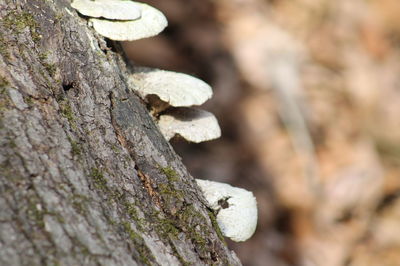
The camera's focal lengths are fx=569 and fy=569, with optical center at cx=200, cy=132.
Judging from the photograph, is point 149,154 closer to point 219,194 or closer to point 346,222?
point 219,194

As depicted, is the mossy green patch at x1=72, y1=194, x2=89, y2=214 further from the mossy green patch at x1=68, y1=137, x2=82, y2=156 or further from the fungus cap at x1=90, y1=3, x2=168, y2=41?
the fungus cap at x1=90, y1=3, x2=168, y2=41

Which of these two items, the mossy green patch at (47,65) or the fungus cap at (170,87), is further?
the fungus cap at (170,87)

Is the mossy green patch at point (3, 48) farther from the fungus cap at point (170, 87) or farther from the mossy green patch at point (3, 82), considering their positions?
the fungus cap at point (170, 87)

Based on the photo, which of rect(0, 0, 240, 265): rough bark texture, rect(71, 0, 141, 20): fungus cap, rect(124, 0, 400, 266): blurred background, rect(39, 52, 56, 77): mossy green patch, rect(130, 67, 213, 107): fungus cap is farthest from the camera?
rect(124, 0, 400, 266): blurred background

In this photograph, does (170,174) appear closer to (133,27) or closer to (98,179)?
(98,179)

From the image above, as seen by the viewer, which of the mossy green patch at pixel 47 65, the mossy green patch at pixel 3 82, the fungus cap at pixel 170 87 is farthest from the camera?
the fungus cap at pixel 170 87

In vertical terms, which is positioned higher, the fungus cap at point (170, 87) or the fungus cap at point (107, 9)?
the fungus cap at point (107, 9)

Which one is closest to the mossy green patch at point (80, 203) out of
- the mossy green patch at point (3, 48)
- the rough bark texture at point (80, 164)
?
the rough bark texture at point (80, 164)

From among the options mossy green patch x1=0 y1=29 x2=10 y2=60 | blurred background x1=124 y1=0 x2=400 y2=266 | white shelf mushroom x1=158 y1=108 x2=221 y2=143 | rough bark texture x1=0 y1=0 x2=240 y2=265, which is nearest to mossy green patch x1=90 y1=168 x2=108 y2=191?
rough bark texture x1=0 y1=0 x2=240 y2=265

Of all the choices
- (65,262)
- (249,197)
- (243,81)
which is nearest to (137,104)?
(249,197)
